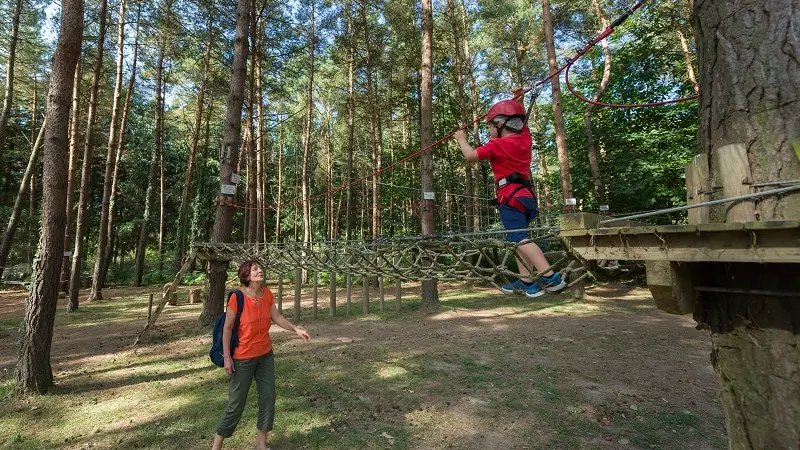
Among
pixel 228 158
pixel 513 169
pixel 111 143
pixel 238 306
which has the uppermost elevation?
pixel 111 143

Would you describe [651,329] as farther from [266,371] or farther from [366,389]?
[266,371]

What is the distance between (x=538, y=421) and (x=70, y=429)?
3.76 m

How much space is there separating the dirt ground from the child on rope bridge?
1.59 meters

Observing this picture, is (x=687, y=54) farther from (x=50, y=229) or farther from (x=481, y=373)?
(x=50, y=229)

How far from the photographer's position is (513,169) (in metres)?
2.10

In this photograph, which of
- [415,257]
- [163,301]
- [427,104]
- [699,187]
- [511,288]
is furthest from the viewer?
[427,104]

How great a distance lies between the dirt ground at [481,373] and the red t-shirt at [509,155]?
2.01 m

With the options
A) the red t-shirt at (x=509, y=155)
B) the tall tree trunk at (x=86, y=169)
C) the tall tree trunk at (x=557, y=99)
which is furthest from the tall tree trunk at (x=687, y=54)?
the tall tree trunk at (x=86, y=169)

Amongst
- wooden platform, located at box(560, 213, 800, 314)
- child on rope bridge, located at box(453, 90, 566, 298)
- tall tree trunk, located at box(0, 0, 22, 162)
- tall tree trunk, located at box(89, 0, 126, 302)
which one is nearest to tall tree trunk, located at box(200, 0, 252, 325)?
child on rope bridge, located at box(453, 90, 566, 298)

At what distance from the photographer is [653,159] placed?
884cm

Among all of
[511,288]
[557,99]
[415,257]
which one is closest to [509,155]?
[511,288]

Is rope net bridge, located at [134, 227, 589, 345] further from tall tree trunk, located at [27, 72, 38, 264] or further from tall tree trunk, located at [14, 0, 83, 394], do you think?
tall tree trunk, located at [27, 72, 38, 264]

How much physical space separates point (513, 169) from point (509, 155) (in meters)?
0.08

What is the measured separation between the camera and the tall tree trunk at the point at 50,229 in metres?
3.56
